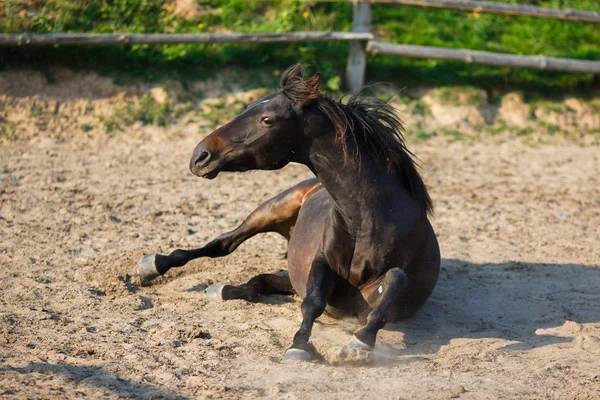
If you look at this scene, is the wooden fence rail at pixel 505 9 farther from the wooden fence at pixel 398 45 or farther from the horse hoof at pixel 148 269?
the horse hoof at pixel 148 269

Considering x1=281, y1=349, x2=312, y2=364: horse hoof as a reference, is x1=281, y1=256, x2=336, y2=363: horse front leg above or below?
above

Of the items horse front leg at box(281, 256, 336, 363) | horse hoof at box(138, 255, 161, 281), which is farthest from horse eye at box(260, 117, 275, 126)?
horse hoof at box(138, 255, 161, 281)

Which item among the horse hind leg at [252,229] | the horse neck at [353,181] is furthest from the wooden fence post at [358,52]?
the horse neck at [353,181]

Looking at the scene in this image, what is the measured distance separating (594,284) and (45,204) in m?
4.76

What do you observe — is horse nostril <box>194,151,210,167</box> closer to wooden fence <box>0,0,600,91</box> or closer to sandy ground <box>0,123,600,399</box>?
sandy ground <box>0,123,600,399</box>

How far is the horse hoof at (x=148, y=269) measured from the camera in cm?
561

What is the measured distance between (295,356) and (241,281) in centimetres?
167

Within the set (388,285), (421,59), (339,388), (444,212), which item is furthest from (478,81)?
(339,388)

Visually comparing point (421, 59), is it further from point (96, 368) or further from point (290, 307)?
point (96, 368)

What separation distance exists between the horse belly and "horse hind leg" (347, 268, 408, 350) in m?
0.64

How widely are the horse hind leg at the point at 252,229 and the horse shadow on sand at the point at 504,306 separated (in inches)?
47.5

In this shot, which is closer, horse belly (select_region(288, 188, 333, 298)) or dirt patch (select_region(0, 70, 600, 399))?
dirt patch (select_region(0, 70, 600, 399))

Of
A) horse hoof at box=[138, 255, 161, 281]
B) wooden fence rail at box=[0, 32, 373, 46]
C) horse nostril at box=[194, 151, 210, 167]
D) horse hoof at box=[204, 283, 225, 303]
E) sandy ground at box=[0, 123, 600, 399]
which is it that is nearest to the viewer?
sandy ground at box=[0, 123, 600, 399]

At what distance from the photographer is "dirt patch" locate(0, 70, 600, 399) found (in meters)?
3.96
